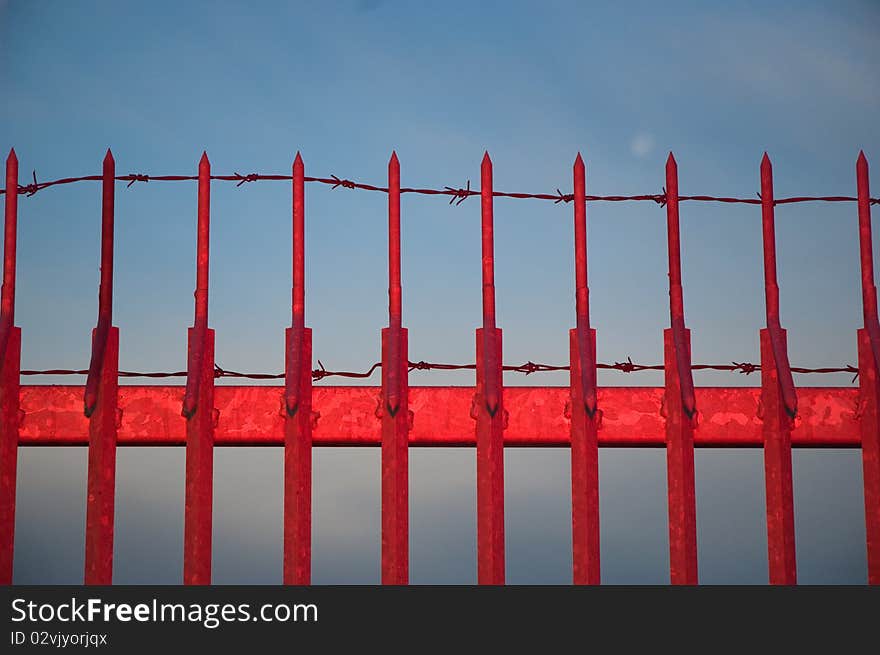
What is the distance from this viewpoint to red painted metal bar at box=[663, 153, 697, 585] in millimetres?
5738

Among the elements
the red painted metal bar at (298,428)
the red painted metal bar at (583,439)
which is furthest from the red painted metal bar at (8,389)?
the red painted metal bar at (583,439)

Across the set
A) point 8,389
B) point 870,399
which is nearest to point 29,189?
point 8,389

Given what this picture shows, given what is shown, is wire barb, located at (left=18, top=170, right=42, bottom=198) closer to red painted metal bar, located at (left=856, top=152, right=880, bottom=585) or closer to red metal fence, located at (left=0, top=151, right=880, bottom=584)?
red metal fence, located at (left=0, top=151, right=880, bottom=584)

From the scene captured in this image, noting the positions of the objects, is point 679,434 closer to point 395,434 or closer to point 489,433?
point 489,433

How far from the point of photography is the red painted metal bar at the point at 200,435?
566 cm

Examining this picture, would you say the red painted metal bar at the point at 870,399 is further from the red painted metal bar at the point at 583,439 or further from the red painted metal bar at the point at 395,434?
the red painted metal bar at the point at 395,434

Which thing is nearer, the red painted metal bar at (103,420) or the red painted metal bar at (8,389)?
the red painted metal bar at (103,420)

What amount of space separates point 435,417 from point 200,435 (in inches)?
47.9

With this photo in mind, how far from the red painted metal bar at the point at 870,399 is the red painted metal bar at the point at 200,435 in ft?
11.2
